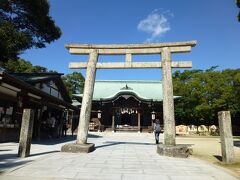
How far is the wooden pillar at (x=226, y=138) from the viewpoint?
7.42 m

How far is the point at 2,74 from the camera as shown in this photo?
29.1 feet

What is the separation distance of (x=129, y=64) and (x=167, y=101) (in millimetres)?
2650

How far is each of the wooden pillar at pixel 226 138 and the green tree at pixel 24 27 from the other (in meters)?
12.9

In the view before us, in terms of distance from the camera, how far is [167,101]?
9477 millimetres

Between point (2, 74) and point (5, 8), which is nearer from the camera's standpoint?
point (2, 74)

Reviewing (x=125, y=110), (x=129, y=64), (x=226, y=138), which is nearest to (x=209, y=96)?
(x=125, y=110)

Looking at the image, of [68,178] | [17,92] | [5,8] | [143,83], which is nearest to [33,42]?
[5,8]

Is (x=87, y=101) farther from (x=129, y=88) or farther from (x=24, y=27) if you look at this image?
(x=129, y=88)

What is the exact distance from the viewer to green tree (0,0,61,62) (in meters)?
13.8

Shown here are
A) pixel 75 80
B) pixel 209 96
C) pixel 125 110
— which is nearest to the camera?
pixel 125 110

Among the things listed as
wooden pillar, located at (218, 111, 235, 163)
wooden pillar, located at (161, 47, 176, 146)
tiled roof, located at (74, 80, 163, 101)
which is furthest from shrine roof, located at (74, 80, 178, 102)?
wooden pillar, located at (218, 111, 235, 163)

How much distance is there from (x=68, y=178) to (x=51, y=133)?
1218 centimetres

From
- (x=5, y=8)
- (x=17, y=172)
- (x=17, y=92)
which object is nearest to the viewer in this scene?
(x=17, y=172)

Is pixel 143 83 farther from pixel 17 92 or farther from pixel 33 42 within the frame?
pixel 17 92
